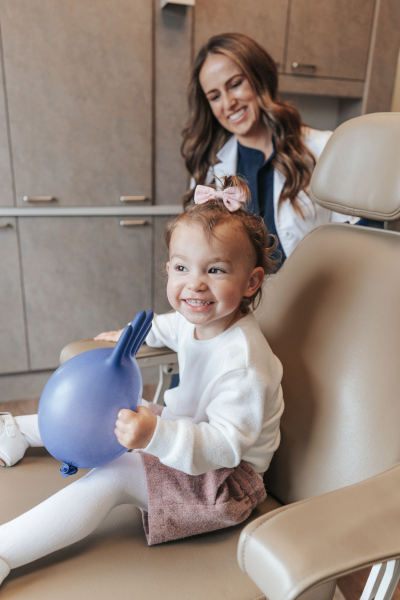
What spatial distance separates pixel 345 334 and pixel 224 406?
30 centimetres

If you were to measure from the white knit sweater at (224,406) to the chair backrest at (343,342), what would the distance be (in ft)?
0.23

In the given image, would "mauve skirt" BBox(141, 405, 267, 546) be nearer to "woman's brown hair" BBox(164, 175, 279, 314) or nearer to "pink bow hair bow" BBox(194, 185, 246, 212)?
"woman's brown hair" BBox(164, 175, 279, 314)

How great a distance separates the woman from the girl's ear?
0.62 metres

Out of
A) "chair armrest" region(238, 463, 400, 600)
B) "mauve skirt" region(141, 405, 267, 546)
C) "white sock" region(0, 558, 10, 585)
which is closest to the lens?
"chair armrest" region(238, 463, 400, 600)

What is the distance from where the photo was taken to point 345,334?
1.00 meters

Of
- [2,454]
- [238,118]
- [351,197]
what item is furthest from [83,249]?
[351,197]

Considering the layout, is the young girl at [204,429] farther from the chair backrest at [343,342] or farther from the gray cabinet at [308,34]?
the gray cabinet at [308,34]

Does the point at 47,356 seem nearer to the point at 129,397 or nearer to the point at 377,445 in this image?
the point at 129,397

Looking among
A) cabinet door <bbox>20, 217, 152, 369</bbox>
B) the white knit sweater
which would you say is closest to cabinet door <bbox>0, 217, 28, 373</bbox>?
cabinet door <bbox>20, 217, 152, 369</bbox>

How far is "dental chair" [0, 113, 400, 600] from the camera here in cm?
64

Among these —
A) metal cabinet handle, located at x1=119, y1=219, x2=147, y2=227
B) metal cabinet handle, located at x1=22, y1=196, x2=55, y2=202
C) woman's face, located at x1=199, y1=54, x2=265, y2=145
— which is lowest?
metal cabinet handle, located at x1=119, y1=219, x2=147, y2=227

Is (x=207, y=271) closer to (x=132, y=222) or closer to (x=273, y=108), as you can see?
(x=273, y=108)

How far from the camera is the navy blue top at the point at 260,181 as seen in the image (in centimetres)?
168

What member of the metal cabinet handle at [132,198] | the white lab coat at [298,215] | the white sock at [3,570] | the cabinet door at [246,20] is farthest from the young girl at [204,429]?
the cabinet door at [246,20]
